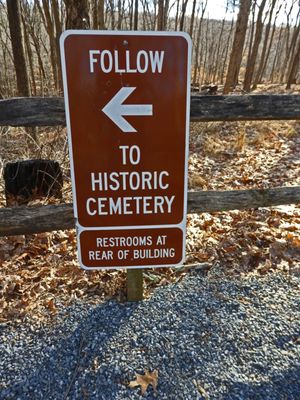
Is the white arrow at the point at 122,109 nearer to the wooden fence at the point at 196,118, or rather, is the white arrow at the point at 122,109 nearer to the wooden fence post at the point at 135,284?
the wooden fence at the point at 196,118

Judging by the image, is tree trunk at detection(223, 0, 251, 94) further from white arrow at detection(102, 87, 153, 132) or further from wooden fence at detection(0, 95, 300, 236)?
white arrow at detection(102, 87, 153, 132)

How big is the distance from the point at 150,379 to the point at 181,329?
16.1 inches

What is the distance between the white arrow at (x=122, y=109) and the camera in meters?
1.54

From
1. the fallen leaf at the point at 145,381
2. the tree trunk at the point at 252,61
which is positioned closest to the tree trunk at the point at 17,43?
the fallen leaf at the point at 145,381

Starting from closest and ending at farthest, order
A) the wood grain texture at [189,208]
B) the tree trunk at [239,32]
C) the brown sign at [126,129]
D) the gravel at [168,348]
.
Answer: the brown sign at [126,129], the gravel at [168,348], the wood grain texture at [189,208], the tree trunk at [239,32]

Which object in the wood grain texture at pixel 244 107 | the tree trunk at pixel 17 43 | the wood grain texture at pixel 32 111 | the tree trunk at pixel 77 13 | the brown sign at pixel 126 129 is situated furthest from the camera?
the tree trunk at pixel 17 43

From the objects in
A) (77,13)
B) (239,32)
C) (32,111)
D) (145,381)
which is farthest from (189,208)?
(239,32)

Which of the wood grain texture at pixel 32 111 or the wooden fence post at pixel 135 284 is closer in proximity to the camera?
the wood grain texture at pixel 32 111

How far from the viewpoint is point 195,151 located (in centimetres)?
677

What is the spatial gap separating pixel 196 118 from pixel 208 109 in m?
0.10

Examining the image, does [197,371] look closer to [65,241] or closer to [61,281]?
[61,281]

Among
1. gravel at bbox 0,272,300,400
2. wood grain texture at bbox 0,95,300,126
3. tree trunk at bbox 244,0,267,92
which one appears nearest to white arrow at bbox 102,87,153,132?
wood grain texture at bbox 0,95,300,126

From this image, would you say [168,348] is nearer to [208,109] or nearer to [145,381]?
[145,381]

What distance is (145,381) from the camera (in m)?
1.71
